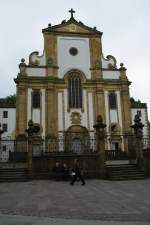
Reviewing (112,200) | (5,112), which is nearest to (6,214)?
(112,200)

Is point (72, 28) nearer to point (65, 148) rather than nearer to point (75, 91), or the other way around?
point (75, 91)

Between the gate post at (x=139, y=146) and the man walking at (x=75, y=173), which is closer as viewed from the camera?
the man walking at (x=75, y=173)

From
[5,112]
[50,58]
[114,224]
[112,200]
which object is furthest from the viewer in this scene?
[5,112]

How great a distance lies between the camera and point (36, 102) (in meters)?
34.3

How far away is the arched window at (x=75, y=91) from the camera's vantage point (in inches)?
1387

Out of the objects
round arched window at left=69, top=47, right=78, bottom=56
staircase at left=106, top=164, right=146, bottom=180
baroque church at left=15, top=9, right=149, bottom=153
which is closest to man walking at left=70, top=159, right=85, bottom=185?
staircase at left=106, top=164, right=146, bottom=180

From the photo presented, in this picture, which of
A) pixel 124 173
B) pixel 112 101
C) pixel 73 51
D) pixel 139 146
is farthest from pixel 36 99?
pixel 124 173

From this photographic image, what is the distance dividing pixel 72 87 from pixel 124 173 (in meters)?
18.6

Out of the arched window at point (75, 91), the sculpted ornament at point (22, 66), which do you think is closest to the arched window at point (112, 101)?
the arched window at point (75, 91)

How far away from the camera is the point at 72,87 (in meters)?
35.8

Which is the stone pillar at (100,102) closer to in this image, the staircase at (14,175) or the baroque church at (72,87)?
the baroque church at (72,87)

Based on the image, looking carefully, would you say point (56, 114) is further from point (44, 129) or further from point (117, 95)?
point (117, 95)

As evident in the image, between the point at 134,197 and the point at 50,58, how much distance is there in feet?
90.6

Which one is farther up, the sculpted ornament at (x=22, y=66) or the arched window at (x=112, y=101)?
the sculpted ornament at (x=22, y=66)
